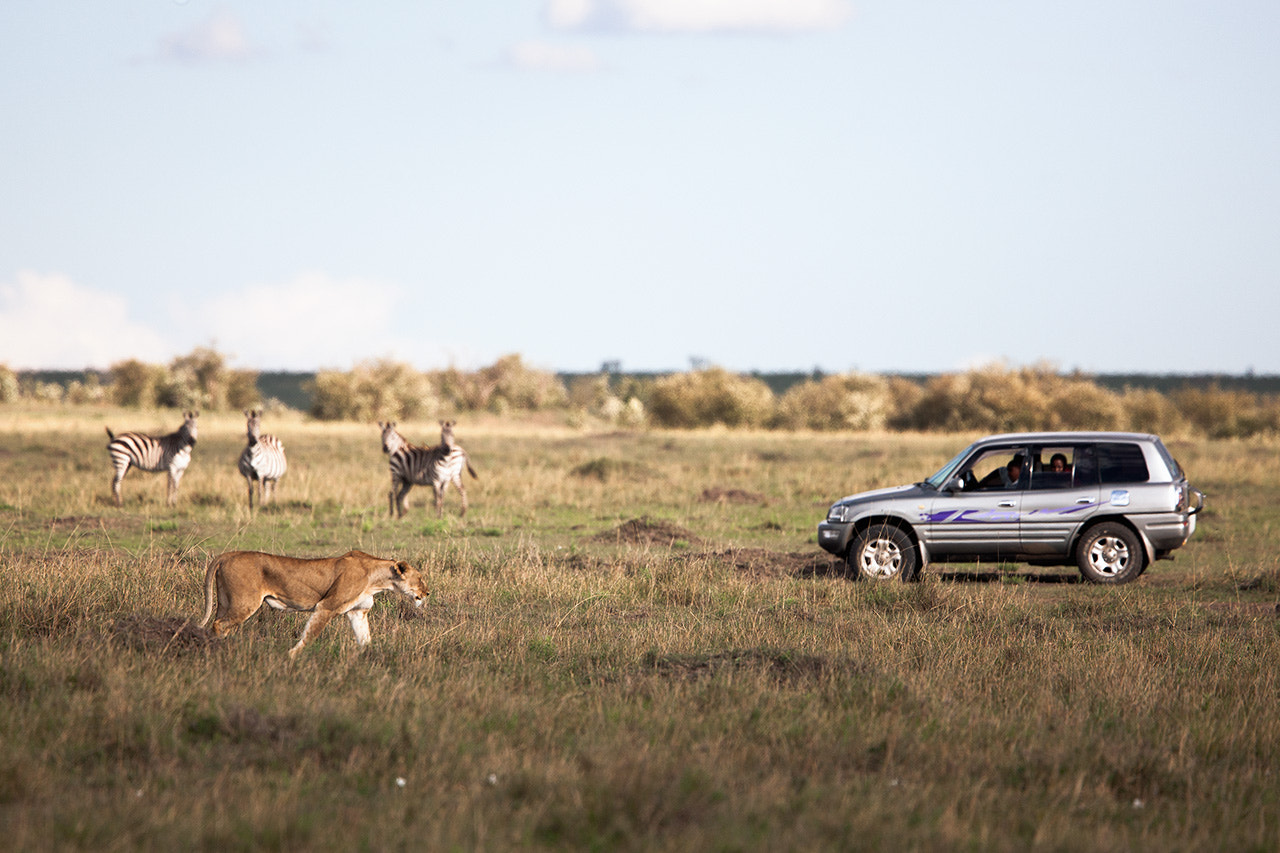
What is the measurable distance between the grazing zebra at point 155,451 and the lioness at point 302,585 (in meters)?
13.7

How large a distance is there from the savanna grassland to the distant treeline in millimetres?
42534

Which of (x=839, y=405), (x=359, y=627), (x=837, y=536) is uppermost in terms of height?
(x=839, y=405)

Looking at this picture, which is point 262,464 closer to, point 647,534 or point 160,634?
point 647,534

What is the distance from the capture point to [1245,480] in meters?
26.1

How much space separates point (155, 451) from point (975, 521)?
15.7 meters

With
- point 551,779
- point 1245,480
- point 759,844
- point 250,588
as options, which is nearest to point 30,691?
point 250,588

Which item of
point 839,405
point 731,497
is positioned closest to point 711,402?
point 839,405

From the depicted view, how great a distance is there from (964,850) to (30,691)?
5411 millimetres

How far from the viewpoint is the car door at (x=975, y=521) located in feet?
41.1

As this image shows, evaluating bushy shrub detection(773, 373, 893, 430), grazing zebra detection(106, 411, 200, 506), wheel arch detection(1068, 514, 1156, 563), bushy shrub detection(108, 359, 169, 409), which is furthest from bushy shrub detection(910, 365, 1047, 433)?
bushy shrub detection(108, 359, 169, 409)

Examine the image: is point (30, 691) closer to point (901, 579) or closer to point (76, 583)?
point (76, 583)

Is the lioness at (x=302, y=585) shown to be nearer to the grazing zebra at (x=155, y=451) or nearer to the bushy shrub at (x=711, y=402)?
the grazing zebra at (x=155, y=451)

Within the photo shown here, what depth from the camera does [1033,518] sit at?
493 inches

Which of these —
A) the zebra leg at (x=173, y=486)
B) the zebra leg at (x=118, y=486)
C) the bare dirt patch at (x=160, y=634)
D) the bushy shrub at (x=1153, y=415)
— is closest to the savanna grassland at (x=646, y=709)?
the bare dirt patch at (x=160, y=634)
